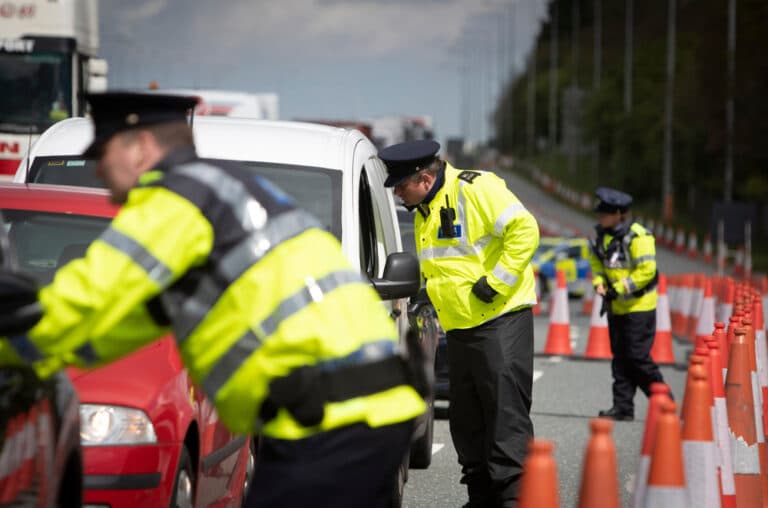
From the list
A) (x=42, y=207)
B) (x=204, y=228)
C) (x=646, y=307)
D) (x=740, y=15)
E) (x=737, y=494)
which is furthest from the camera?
(x=740, y=15)

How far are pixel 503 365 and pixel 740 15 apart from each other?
192ft

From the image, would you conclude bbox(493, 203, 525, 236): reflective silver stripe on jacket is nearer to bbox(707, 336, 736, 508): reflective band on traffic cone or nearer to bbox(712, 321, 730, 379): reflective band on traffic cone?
bbox(707, 336, 736, 508): reflective band on traffic cone

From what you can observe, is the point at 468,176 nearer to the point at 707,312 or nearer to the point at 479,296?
the point at 479,296

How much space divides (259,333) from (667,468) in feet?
4.96

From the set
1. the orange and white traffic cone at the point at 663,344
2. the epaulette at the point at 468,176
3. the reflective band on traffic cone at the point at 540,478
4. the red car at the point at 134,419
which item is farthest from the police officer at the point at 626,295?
the reflective band on traffic cone at the point at 540,478

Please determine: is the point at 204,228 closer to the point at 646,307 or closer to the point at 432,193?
the point at 432,193

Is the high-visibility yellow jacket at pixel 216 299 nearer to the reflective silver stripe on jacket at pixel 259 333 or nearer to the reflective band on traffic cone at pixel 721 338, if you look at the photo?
the reflective silver stripe on jacket at pixel 259 333

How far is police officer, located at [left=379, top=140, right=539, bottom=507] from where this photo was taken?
25.8 feet

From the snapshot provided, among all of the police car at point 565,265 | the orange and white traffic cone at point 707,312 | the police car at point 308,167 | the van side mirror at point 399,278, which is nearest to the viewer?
the van side mirror at point 399,278

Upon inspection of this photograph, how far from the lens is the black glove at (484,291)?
25.9 ft

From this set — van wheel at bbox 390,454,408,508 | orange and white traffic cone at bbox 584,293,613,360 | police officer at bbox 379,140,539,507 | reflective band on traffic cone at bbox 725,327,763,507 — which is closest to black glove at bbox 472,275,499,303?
police officer at bbox 379,140,539,507

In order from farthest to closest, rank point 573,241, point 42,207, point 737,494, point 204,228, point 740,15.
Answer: point 740,15 < point 573,241 < point 737,494 < point 42,207 < point 204,228

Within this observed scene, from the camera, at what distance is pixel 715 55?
6500 cm

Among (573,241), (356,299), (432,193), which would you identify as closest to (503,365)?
(432,193)
